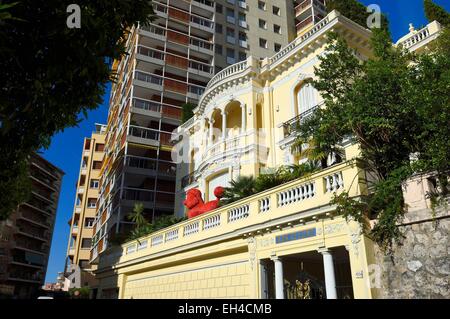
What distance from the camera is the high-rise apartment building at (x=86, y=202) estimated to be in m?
52.2

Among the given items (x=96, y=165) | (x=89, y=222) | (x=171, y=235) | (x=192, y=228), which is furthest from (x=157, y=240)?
(x=96, y=165)

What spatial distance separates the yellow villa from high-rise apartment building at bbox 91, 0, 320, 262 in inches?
323

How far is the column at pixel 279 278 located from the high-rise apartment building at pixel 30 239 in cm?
4988

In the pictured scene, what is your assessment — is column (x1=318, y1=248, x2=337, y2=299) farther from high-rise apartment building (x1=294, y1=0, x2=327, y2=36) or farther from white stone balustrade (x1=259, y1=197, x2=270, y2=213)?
high-rise apartment building (x1=294, y1=0, x2=327, y2=36)

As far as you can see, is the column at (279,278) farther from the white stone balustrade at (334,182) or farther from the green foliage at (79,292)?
the green foliage at (79,292)

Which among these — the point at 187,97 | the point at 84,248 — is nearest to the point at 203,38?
the point at 187,97

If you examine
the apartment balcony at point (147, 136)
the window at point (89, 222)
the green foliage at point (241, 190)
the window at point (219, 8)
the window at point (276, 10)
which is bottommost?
the green foliage at point (241, 190)

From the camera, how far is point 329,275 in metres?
9.80

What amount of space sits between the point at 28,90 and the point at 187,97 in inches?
1366

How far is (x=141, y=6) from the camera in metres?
7.86

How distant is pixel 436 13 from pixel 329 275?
615 inches

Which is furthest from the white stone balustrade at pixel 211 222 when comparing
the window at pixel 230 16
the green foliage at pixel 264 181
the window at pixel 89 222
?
the window at pixel 89 222

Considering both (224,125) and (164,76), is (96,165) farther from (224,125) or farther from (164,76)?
(224,125)

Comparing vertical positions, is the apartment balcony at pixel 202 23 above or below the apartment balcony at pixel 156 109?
above
